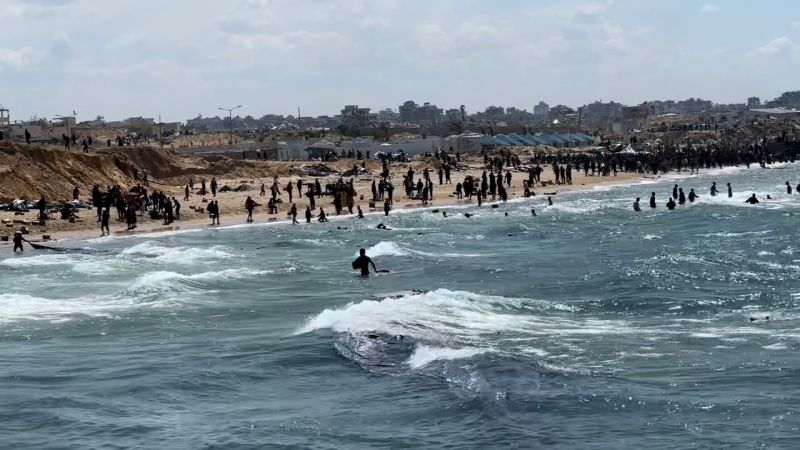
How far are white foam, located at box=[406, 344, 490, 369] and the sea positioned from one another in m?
0.06

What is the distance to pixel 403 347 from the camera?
17.3m

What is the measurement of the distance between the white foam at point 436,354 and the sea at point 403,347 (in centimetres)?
6

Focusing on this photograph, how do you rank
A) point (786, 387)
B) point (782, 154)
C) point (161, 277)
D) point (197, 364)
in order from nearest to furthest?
point (786, 387) → point (197, 364) → point (161, 277) → point (782, 154)

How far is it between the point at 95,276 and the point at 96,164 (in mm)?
24848

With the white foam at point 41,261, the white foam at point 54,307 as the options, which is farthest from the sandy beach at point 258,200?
the white foam at point 54,307

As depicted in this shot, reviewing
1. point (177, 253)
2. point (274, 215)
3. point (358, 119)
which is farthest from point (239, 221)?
point (358, 119)

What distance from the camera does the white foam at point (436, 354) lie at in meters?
16.1

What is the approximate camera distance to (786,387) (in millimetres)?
14156

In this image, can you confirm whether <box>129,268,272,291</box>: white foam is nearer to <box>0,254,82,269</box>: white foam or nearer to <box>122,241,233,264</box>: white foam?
<box>122,241,233,264</box>: white foam

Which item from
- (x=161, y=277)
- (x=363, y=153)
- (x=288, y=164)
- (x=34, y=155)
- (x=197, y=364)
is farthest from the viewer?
(x=363, y=153)

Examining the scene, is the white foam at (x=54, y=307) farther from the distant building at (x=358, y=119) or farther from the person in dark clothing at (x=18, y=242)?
the distant building at (x=358, y=119)

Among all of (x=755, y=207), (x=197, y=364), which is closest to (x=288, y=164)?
(x=755, y=207)

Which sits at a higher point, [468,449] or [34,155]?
[34,155]

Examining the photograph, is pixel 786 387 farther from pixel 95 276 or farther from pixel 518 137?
pixel 518 137
